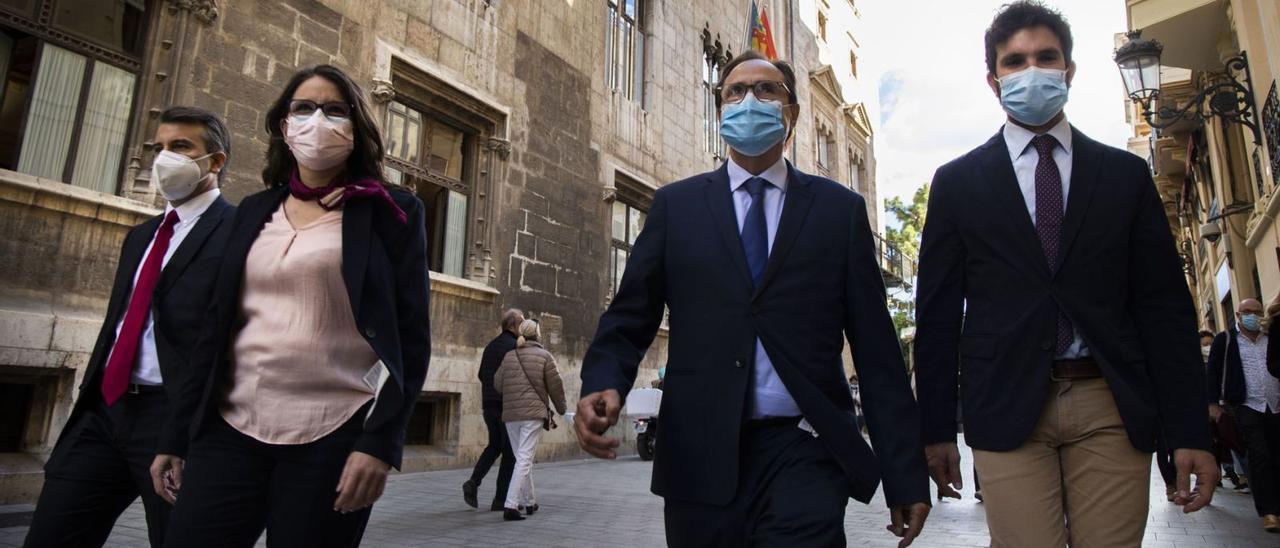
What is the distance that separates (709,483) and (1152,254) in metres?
1.49

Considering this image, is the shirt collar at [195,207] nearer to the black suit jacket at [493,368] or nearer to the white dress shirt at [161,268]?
the white dress shirt at [161,268]

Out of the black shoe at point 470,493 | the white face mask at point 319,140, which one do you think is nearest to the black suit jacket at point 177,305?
Result: the white face mask at point 319,140

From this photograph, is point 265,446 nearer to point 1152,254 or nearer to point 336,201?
point 336,201

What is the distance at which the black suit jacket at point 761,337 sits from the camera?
81.7 inches

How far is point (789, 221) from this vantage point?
2314 millimetres

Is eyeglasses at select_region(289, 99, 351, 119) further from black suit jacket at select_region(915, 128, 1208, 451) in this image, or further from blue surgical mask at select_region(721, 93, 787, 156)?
black suit jacket at select_region(915, 128, 1208, 451)

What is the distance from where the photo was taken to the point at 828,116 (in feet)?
95.5

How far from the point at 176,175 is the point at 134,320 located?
0.64m

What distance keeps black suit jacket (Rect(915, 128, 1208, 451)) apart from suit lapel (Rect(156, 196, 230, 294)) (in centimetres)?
245

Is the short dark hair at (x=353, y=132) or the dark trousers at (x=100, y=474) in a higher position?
the short dark hair at (x=353, y=132)

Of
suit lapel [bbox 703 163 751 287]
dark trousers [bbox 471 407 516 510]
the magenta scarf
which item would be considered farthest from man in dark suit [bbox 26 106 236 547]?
dark trousers [bbox 471 407 516 510]

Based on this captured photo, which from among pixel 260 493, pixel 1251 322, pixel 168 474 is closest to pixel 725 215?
pixel 260 493

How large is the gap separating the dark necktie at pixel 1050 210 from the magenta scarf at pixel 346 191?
6.29 feet

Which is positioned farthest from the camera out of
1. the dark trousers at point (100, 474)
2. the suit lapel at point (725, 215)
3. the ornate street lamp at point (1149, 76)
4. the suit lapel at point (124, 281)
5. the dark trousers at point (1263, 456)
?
the ornate street lamp at point (1149, 76)
